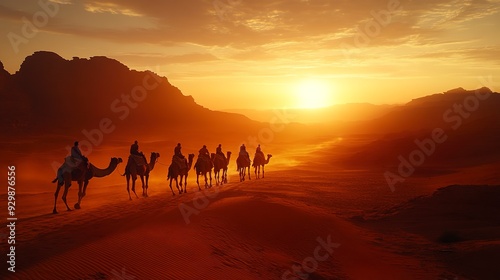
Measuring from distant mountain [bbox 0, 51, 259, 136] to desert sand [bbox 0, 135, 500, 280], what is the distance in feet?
222

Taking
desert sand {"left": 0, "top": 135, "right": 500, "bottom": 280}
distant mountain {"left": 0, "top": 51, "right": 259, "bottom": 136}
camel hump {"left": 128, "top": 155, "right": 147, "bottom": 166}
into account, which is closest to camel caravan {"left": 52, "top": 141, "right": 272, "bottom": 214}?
camel hump {"left": 128, "top": 155, "right": 147, "bottom": 166}

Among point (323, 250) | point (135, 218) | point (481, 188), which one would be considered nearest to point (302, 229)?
point (323, 250)

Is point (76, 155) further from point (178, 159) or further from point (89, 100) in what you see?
point (89, 100)

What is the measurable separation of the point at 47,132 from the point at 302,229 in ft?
237

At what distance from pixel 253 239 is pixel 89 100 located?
312 feet

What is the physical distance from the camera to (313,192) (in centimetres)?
2598

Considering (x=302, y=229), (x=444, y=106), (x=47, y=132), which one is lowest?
(x=302, y=229)

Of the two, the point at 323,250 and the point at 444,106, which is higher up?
the point at 444,106

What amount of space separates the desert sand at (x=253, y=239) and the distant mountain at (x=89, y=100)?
67.6 m

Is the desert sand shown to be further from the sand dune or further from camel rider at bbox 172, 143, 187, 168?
camel rider at bbox 172, 143, 187, 168

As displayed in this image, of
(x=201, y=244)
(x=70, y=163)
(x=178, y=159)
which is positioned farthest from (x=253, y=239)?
(x=178, y=159)

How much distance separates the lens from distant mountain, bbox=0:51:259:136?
81.6 m

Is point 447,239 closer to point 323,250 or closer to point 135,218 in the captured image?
point 323,250

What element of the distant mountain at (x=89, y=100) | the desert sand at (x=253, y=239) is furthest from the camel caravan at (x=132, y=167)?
the distant mountain at (x=89, y=100)
